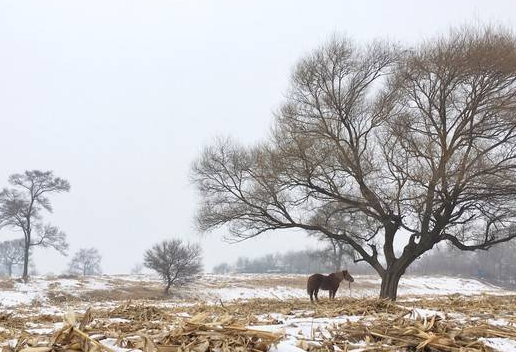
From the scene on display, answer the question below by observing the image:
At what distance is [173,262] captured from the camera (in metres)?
42.1

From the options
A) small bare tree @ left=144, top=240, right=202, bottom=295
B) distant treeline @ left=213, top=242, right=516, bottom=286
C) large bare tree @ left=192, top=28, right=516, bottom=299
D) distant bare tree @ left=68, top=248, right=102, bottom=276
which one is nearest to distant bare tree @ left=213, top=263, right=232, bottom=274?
distant treeline @ left=213, top=242, right=516, bottom=286

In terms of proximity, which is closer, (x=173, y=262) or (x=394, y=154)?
(x=394, y=154)

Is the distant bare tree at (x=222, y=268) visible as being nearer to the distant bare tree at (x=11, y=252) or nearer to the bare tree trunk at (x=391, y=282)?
the distant bare tree at (x=11, y=252)

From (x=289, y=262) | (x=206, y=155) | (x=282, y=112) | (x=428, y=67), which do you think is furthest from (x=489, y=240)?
(x=289, y=262)

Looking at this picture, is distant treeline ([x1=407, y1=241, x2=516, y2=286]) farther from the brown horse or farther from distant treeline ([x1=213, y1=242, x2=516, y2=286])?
the brown horse

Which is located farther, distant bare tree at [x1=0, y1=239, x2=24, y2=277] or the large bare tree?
distant bare tree at [x1=0, y1=239, x2=24, y2=277]

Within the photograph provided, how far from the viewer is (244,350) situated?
3.44 metres

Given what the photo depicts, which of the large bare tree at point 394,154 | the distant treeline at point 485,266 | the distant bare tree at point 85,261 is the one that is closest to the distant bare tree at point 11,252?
the distant bare tree at point 85,261

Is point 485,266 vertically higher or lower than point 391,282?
lower

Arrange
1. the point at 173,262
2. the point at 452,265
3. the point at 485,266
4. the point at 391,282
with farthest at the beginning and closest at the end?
1. the point at 452,265
2. the point at 485,266
3. the point at 173,262
4. the point at 391,282

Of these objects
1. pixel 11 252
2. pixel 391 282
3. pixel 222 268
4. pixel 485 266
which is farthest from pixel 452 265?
pixel 391 282

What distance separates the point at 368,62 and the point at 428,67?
8.89 ft

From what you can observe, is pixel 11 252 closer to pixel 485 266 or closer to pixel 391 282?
pixel 391 282

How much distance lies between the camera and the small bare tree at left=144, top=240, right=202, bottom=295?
41688mm
